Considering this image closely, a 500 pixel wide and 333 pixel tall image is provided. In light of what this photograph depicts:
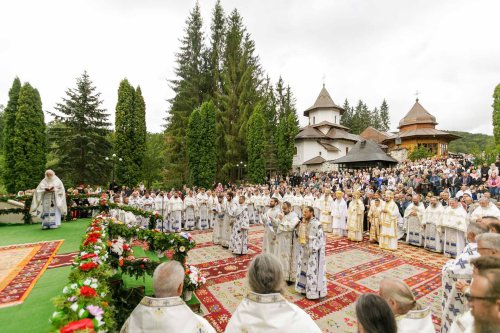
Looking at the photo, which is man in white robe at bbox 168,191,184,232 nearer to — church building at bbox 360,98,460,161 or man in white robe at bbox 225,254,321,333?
man in white robe at bbox 225,254,321,333

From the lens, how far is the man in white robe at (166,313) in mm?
2443

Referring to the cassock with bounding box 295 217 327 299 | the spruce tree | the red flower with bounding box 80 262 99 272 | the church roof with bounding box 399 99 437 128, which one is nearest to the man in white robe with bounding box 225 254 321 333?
the red flower with bounding box 80 262 99 272

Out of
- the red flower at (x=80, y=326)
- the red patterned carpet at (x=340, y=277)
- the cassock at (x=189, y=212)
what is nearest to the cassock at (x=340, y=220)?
the red patterned carpet at (x=340, y=277)

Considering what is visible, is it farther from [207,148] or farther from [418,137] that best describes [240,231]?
[418,137]

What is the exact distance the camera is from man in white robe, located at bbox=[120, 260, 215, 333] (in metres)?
2.44

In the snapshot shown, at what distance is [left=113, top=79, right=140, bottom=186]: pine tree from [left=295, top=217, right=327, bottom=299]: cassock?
25538mm

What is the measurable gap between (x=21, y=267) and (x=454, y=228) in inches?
527

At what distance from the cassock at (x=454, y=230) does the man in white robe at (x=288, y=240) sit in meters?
6.70

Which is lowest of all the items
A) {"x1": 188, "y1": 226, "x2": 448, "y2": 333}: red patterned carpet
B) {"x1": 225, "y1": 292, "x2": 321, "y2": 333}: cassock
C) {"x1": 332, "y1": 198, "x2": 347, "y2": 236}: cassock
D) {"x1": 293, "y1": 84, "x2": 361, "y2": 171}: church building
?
{"x1": 188, "y1": 226, "x2": 448, "y2": 333}: red patterned carpet

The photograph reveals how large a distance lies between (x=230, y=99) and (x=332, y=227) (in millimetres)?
25685

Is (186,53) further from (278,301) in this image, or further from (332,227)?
(278,301)

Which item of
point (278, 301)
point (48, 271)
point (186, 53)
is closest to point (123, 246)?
point (48, 271)

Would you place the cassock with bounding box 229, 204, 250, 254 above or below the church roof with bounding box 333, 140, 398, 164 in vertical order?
below

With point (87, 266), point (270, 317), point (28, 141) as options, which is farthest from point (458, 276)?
point (28, 141)
